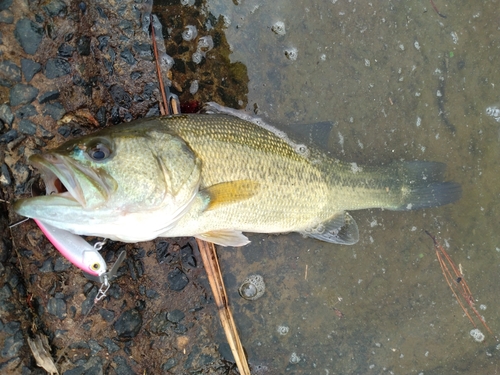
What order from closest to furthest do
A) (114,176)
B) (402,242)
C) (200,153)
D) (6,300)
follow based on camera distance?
(114,176) → (200,153) → (6,300) → (402,242)

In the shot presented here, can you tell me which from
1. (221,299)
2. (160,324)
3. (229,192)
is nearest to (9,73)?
(229,192)

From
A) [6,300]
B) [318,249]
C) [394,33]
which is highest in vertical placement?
[394,33]

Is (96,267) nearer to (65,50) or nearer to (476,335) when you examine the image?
(65,50)

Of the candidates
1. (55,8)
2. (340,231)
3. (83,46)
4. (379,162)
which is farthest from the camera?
(379,162)

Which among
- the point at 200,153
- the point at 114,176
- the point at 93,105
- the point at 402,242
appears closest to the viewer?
the point at 114,176

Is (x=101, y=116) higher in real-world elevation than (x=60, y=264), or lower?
higher

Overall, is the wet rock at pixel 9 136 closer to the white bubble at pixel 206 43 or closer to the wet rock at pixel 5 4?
the wet rock at pixel 5 4

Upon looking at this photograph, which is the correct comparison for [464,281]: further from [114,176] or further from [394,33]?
[114,176]

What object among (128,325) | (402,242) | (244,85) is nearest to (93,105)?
(244,85)
